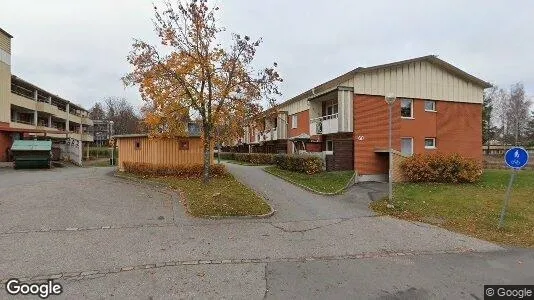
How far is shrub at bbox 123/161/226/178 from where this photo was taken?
17406mm

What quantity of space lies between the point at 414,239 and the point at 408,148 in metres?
14.5

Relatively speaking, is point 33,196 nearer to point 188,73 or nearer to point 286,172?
point 188,73

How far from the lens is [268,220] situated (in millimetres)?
9812

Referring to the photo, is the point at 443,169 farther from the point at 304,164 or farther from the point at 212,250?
the point at 212,250

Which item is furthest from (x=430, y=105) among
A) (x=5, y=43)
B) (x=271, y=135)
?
(x=5, y=43)

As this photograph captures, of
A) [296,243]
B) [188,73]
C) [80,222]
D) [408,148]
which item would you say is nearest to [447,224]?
[296,243]

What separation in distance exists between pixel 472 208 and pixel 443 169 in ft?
20.1

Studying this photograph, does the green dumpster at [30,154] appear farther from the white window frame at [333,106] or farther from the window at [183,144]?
the white window frame at [333,106]

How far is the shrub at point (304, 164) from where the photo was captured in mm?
19469

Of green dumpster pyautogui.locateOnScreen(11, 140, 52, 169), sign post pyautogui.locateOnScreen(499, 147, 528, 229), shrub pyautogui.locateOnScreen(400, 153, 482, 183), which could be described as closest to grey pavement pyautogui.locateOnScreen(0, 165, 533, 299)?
sign post pyautogui.locateOnScreen(499, 147, 528, 229)

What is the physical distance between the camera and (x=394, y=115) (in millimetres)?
21172

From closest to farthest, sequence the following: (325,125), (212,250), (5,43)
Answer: (212,250), (325,125), (5,43)

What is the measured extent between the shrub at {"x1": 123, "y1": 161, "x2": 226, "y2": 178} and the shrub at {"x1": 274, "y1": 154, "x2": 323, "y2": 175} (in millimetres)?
4609

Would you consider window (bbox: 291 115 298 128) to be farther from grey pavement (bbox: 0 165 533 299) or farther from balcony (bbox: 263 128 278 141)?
grey pavement (bbox: 0 165 533 299)
